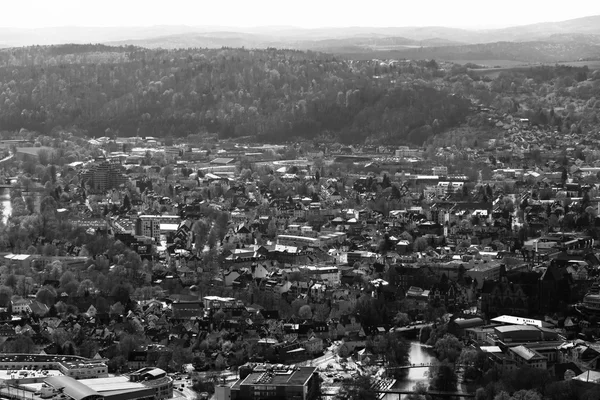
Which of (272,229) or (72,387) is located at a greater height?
(72,387)

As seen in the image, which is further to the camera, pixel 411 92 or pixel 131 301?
pixel 411 92

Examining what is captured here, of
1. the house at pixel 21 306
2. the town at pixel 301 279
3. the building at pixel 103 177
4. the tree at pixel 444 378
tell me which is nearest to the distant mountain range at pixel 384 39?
the building at pixel 103 177

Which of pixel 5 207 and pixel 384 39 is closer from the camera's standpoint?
pixel 5 207

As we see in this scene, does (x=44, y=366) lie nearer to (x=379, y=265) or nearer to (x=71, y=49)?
(x=379, y=265)

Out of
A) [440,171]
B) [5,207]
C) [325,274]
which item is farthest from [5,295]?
[440,171]

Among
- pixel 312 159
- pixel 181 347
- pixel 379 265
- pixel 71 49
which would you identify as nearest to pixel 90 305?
pixel 181 347

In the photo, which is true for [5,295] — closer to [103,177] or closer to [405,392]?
[405,392]
